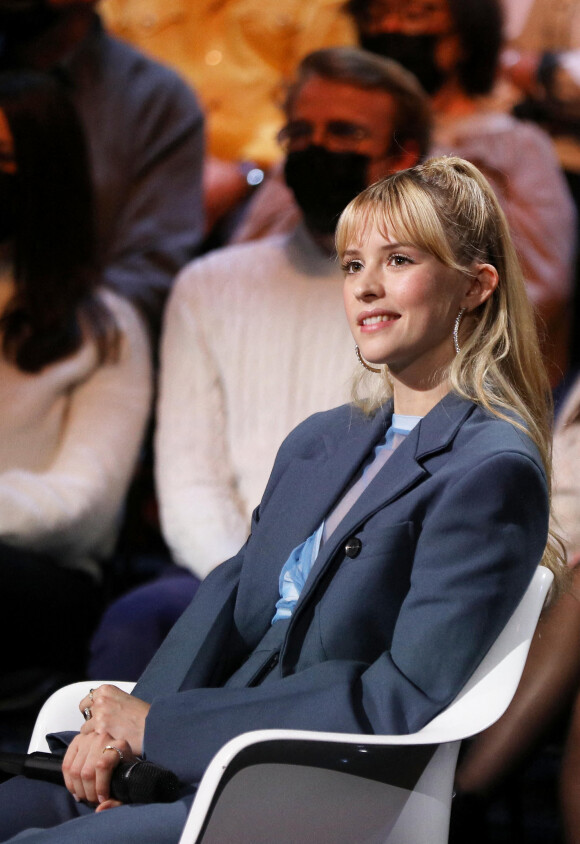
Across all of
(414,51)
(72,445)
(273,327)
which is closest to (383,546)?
(273,327)

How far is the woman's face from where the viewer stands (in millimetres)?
1557

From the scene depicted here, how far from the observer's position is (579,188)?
312 centimetres

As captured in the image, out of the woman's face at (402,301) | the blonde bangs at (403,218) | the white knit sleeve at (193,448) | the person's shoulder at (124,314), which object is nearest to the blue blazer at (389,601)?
the woman's face at (402,301)

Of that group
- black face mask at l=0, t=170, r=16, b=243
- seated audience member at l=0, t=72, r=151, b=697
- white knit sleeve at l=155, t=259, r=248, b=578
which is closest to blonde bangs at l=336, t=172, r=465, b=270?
white knit sleeve at l=155, t=259, r=248, b=578

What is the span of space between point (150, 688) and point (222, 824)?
395 mm

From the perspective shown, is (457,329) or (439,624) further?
(457,329)

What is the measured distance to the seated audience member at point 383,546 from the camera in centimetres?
138

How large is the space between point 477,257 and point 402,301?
5.5 inches

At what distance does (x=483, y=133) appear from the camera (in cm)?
314

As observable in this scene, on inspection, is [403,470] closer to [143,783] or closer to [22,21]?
[143,783]

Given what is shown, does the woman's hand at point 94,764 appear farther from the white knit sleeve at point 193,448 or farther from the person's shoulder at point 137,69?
the person's shoulder at point 137,69

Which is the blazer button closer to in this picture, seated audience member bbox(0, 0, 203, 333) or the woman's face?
the woman's face

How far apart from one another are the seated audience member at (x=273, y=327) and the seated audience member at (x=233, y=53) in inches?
5.8

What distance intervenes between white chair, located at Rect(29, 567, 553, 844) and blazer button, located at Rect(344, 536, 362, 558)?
23cm
